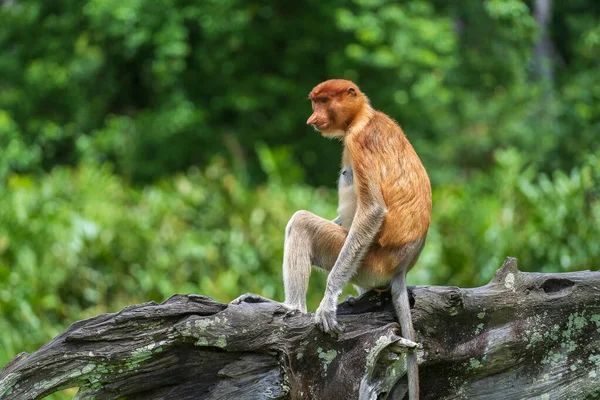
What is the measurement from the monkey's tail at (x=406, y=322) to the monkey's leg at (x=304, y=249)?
1.10 feet

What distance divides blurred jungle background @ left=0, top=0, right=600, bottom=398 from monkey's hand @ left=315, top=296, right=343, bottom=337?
289 centimetres

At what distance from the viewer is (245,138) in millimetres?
12320

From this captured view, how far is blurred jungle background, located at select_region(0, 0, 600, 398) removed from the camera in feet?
21.2

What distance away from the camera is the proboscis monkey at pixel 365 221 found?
3285 mm

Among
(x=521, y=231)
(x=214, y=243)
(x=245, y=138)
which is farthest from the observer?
(x=245, y=138)

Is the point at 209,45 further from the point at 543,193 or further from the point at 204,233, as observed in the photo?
the point at 543,193

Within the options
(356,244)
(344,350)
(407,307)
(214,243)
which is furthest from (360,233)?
(214,243)

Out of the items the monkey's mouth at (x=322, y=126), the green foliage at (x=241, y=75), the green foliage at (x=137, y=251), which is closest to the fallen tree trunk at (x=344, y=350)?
the monkey's mouth at (x=322, y=126)

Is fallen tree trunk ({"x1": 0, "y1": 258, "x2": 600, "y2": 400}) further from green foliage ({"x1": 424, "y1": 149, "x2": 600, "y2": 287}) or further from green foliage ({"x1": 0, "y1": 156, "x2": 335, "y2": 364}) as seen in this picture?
green foliage ({"x1": 0, "y1": 156, "x2": 335, "y2": 364})

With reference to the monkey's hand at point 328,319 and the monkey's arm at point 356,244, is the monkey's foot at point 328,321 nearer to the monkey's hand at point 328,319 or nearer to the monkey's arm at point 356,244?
the monkey's hand at point 328,319

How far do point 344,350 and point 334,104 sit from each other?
3.38ft

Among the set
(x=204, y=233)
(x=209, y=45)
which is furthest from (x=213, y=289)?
(x=209, y=45)

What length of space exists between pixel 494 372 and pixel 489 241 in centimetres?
314

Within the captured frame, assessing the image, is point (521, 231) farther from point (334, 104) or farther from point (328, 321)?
point (328, 321)
